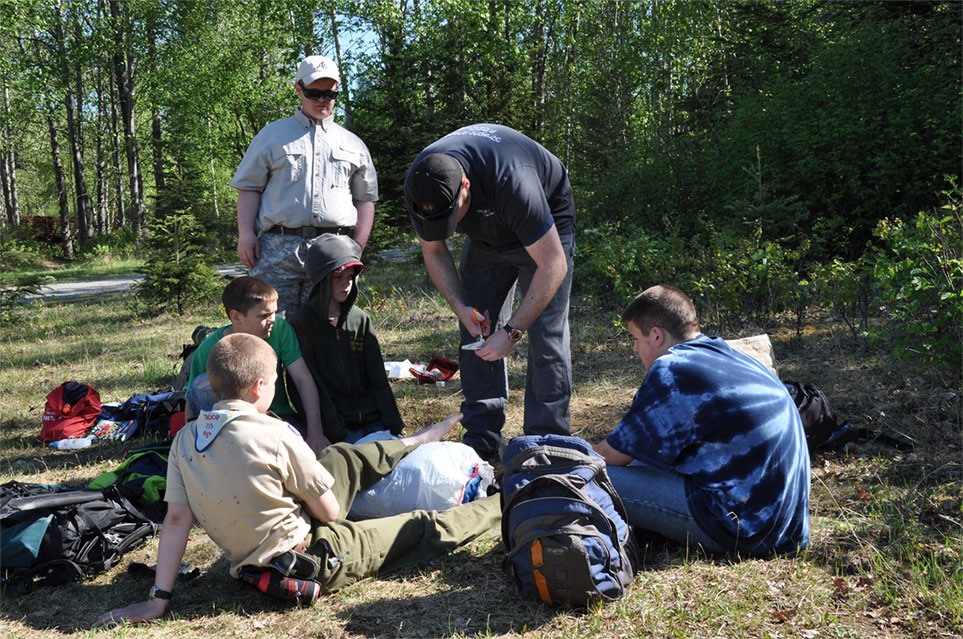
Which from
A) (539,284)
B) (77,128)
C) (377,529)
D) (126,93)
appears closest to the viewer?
(377,529)

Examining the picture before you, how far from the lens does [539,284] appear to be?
3.98 metres

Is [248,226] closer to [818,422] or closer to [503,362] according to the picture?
[503,362]

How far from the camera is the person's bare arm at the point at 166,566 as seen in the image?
299cm

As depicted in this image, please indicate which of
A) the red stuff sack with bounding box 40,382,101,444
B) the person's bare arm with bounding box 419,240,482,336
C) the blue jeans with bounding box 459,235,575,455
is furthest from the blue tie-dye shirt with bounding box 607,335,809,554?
the red stuff sack with bounding box 40,382,101,444

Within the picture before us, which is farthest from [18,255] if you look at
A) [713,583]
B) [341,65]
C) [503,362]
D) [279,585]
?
[713,583]

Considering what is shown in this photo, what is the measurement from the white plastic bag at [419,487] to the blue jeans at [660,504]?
2.70ft

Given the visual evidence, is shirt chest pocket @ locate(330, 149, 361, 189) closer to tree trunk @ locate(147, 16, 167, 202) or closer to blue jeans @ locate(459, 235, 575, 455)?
blue jeans @ locate(459, 235, 575, 455)

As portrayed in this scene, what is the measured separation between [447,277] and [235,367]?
163 centimetres

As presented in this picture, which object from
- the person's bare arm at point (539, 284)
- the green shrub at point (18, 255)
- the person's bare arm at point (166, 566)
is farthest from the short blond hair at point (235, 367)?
the green shrub at point (18, 255)

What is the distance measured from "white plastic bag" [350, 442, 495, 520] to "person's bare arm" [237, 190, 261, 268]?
2.00m

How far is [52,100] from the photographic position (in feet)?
83.6

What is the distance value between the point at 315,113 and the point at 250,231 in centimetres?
87

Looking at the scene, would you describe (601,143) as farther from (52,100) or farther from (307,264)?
(52,100)

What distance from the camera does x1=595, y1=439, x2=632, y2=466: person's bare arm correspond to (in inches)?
132
